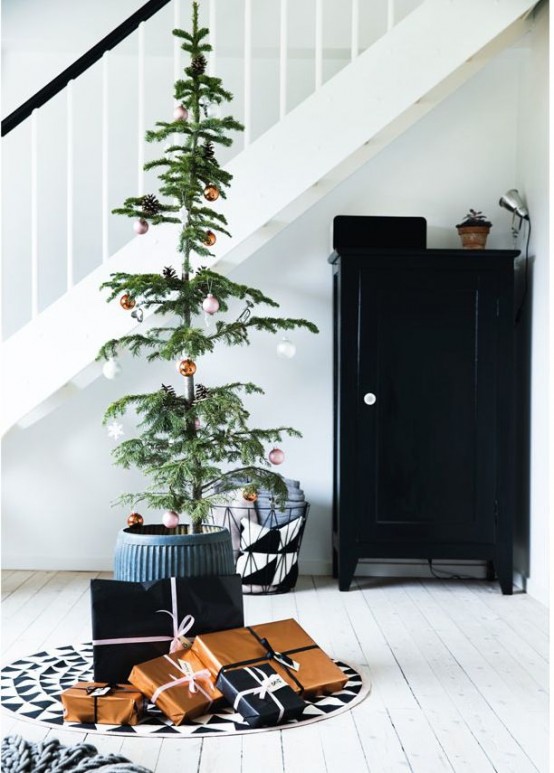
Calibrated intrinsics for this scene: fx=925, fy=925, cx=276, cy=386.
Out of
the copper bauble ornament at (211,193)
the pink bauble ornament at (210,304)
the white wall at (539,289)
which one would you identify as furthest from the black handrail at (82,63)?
the white wall at (539,289)

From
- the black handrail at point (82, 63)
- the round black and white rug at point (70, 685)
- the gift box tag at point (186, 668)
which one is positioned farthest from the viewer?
the black handrail at point (82, 63)

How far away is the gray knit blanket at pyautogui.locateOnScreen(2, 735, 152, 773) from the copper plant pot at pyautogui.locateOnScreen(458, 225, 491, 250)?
9.08 ft

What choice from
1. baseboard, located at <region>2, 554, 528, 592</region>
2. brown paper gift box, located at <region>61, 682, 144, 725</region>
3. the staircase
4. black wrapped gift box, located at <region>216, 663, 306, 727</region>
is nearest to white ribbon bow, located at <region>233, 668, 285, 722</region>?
black wrapped gift box, located at <region>216, 663, 306, 727</region>

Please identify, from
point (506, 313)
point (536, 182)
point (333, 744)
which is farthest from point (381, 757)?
point (536, 182)

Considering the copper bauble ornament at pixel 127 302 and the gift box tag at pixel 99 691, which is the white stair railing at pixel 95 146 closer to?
the copper bauble ornament at pixel 127 302

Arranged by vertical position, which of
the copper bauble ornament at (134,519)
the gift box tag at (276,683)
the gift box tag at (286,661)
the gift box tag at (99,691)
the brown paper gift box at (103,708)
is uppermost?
the copper bauble ornament at (134,519)

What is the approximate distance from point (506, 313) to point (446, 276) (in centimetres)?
30

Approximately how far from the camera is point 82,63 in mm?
3428

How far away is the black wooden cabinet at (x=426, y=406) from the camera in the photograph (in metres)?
3.90

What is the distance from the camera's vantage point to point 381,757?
211cm

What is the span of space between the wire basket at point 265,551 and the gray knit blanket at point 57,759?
1.80 metres

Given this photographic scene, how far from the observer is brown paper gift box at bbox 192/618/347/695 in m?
2.45

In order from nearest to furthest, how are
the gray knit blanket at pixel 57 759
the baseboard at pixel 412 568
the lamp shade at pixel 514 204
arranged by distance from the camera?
the gray knit blanket at pixel 57 759
the lamp shade at pixel 514 204
the baseboard at pixel 412 568

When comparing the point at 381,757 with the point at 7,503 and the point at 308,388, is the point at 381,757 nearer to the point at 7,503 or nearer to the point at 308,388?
the point at 308,388
